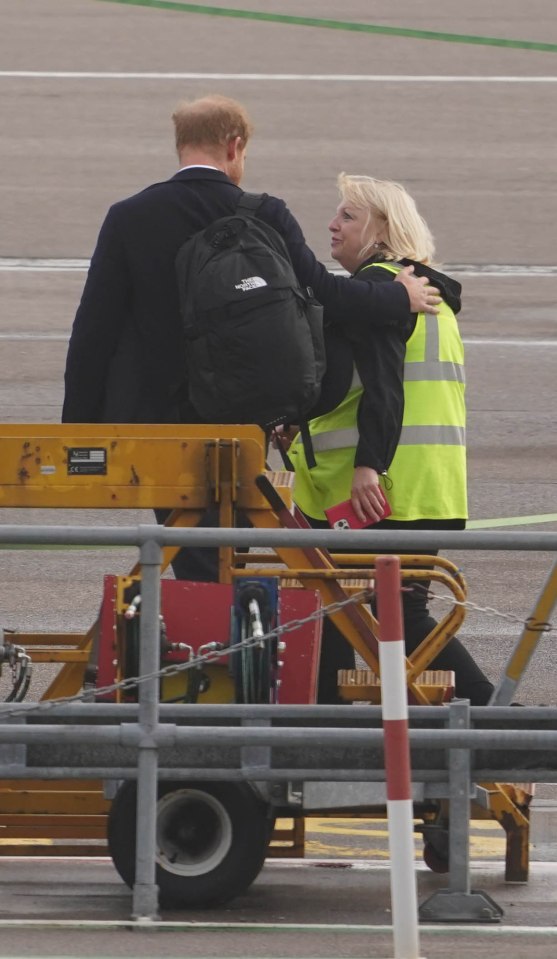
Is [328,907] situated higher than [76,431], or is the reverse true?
[76,431]

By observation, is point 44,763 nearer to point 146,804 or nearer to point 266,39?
point 146,804

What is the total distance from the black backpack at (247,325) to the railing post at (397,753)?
45.4 inches

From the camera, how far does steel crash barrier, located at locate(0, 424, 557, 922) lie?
4.90 m

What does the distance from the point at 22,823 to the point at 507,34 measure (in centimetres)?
1990

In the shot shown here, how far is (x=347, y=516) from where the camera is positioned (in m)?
5.94

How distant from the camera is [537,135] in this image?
65.9ft

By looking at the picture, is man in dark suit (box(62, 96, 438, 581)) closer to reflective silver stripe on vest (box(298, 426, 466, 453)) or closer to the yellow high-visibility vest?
the yellow high-visibility vest

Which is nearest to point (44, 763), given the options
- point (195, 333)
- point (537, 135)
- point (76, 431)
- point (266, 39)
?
point (76, 431)

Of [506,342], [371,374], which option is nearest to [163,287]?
[371,374]

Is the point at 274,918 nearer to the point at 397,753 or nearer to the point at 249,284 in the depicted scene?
the point at 397,753

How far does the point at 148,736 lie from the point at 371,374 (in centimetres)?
154

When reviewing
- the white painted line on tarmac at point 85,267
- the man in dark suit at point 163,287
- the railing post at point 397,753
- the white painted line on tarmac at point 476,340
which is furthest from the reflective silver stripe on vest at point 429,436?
the white painted line on tarmac at point 85,267

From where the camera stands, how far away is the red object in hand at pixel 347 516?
19.4ft

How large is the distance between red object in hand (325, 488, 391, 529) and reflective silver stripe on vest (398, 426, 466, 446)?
23 centimetres
